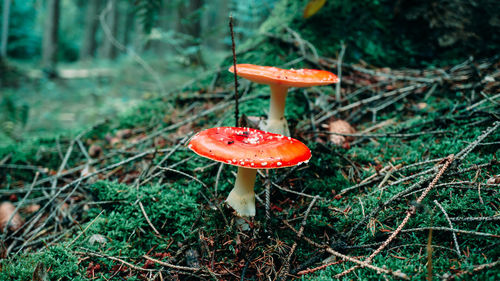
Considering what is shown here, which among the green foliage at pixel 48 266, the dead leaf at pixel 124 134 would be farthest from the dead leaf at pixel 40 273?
the dead leaf at pixel 124 134

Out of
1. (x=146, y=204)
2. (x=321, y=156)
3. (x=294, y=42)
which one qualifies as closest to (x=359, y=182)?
(x=321, y=156)

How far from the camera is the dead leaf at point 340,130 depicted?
263cm

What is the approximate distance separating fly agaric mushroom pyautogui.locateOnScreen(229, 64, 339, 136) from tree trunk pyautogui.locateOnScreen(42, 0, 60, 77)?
13.3m

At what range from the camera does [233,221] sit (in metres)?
1.87

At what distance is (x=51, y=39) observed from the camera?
39.6 ft

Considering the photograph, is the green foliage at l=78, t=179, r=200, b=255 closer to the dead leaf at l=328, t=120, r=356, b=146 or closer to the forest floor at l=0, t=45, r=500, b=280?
the forest floor at l=0, t=45, r=500, b=280

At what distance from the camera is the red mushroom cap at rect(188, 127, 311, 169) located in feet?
5.02

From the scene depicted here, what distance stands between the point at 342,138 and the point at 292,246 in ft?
4.33

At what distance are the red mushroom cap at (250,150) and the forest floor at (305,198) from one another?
385 mm

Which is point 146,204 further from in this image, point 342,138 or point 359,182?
point 342,138

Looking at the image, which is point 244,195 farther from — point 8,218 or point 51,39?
point 51,39

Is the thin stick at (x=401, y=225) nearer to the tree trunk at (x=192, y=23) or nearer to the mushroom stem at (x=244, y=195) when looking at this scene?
the mushroom stem at (x=244, y=195)

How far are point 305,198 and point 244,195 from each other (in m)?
0.51

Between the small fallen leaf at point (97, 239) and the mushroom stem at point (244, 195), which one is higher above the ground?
the mushroom stem at point (244, 195)
